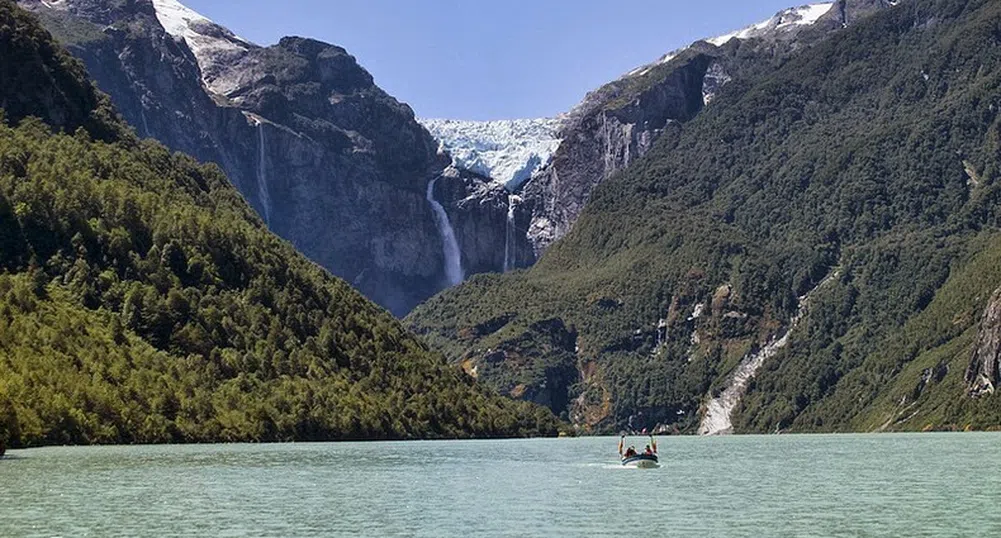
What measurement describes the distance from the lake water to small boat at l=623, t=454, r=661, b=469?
5.86ft

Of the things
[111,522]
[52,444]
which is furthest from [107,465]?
[111,522]

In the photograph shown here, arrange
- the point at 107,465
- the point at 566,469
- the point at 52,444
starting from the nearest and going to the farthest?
the point at 107,465 → the point at 566,469 → the point at 52,444

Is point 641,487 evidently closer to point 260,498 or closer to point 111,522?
point 260,498

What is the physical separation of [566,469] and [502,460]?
20.3 m

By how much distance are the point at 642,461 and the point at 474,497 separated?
57.6 metres

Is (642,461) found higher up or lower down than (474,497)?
higher up

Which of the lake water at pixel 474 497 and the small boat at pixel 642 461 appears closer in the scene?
the lake water at pixel 474 497

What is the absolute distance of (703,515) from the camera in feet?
345

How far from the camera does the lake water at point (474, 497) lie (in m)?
95.2

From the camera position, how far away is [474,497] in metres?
121

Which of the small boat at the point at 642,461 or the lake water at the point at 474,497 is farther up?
the small boat at the point at 642,461

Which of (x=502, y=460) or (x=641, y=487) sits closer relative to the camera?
(x=641, y=487)

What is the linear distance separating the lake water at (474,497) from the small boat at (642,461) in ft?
5.86

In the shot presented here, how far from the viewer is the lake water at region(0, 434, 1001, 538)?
95.2 meters
